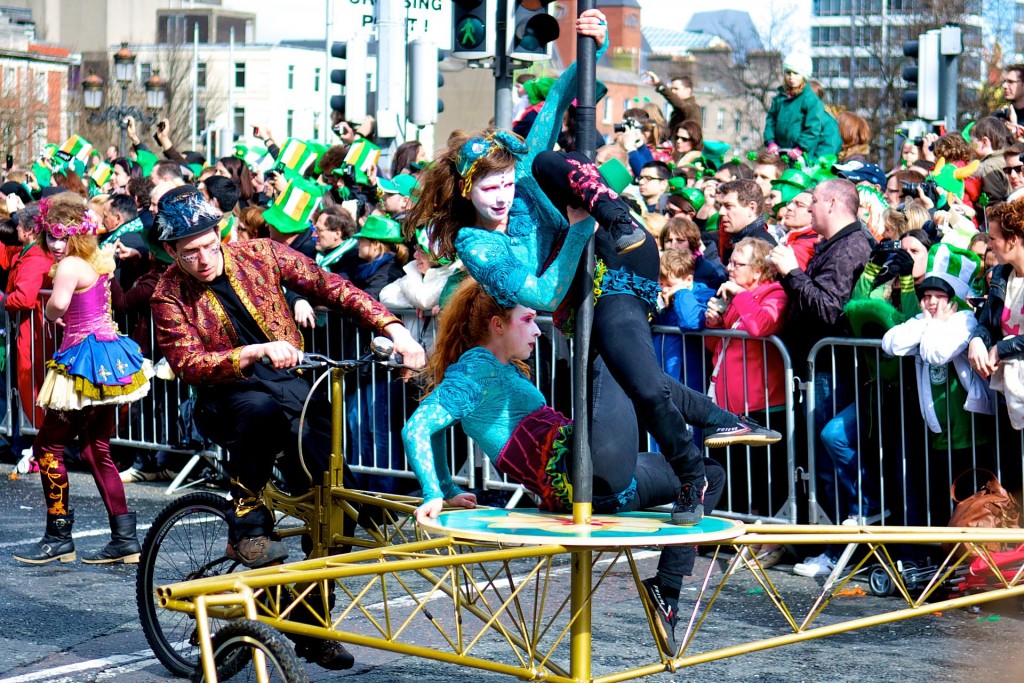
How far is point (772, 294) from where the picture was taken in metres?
8.38

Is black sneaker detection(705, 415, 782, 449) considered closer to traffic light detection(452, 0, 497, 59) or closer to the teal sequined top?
the teal sequined top

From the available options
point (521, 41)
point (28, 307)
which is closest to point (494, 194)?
point (521, 41)

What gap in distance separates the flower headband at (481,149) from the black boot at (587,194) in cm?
16

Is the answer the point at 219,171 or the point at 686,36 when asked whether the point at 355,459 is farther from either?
the point at 686,36

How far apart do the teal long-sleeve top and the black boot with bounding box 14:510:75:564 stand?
3.89m

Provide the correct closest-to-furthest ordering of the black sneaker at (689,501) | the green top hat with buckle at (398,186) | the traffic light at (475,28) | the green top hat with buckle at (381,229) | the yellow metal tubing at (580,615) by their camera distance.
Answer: the yellow metal tubing at (580,615) < the black sneaker at (689,501) < the green top hat with buckle at (381,229) < the traffic light at (475,28) < the green top hat with buckle at (398,186)

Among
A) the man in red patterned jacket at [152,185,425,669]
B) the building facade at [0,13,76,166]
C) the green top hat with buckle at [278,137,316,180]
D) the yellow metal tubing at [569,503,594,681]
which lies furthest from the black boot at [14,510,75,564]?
the building facade at [0,13,76,166]

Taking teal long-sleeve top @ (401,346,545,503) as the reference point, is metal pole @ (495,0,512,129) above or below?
above

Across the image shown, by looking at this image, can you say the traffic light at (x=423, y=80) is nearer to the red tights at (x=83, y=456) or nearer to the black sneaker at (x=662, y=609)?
the red tights at (x=83, y=456)

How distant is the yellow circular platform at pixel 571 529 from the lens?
434 centimetres

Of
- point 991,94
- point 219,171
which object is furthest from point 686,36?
point 219,171

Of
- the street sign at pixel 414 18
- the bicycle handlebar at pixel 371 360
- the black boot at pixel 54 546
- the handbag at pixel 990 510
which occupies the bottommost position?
the black boot at pixel 54 546

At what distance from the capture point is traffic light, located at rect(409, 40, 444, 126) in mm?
12922

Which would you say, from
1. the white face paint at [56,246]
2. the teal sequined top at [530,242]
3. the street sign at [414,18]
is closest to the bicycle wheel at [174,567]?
the teal sequined top at [530,242]
